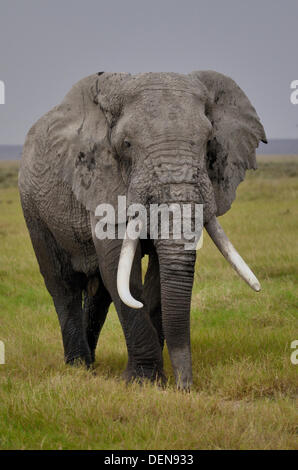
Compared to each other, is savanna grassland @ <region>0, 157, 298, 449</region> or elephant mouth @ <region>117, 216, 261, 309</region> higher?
elephant mouth @ <region>117, 216, 261, 309</region>

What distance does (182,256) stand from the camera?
5797 millimetres

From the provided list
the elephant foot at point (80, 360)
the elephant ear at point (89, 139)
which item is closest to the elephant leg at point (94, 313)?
the elephant foot at point (80, 360)

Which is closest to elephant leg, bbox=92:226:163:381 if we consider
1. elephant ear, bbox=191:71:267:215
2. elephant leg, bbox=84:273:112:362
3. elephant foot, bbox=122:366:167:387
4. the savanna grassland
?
elephant foot, bbox=122:366:167:387

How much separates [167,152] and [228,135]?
119 cm

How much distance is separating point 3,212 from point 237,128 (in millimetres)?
18016

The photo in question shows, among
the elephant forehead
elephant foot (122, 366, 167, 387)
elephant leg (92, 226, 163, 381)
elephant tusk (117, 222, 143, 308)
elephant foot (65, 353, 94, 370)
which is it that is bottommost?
elephant foot (65, 353, 94, 370)

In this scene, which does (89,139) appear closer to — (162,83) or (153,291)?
(162,83)

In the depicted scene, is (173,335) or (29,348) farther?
(29,348)

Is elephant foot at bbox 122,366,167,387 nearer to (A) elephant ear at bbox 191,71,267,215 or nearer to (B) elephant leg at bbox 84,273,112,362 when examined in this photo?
(A) elephant ear at bbox 191,71,267,215

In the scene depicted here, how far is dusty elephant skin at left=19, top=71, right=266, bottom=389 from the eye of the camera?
230 inches

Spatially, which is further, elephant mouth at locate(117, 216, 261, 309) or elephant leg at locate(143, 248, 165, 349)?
elephant leg at locate(143, 248, 165, 349)

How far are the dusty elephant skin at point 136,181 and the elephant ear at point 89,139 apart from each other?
0.01m
